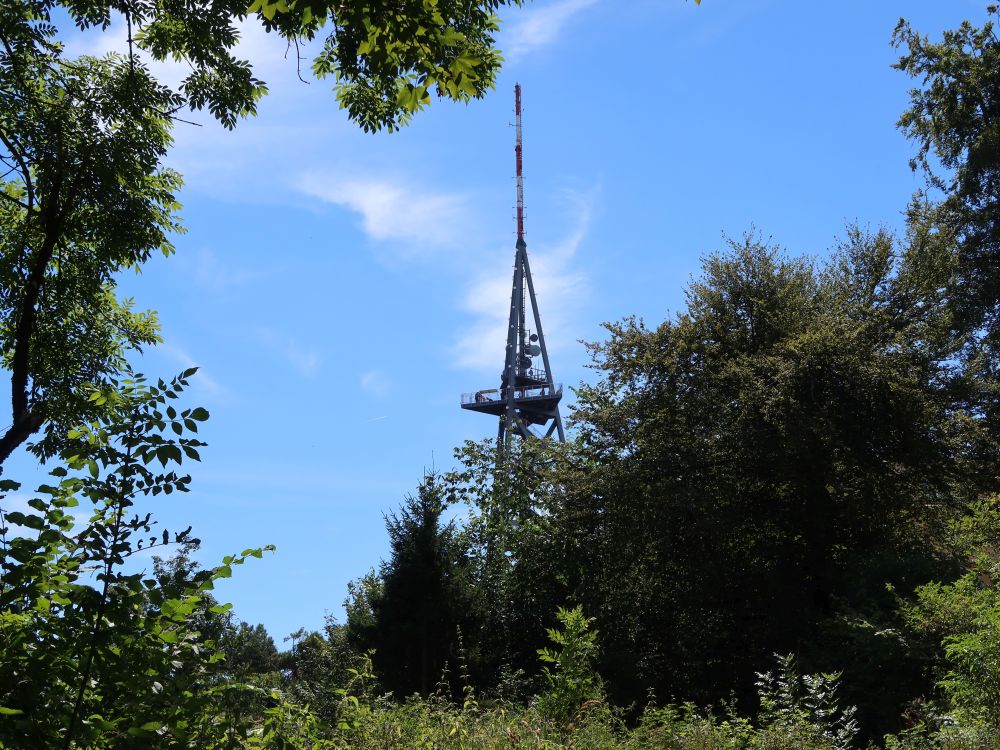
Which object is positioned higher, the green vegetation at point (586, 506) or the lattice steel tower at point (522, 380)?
the lattice steel tower at point (522, 380)

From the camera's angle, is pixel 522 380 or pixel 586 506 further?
pixel 522 380

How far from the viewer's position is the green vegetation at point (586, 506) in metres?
3.89

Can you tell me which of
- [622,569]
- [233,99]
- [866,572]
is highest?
[233,99]

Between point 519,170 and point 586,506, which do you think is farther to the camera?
point 519,170

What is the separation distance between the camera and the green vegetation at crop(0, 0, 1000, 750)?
3893 millimetres

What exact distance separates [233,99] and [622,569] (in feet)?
45.2

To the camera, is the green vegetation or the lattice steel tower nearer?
the green vegetation

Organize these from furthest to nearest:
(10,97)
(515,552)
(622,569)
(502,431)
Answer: (502,431) → (515,552) → (622,569) → (10,97)

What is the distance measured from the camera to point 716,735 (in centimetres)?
798

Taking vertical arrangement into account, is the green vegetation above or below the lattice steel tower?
below

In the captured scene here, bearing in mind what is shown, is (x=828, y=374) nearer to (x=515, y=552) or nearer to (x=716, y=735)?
(x=515, y=552)

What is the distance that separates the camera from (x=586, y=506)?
2094cm

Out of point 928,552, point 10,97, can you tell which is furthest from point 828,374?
point 10,97

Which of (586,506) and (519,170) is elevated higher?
(519,170)
